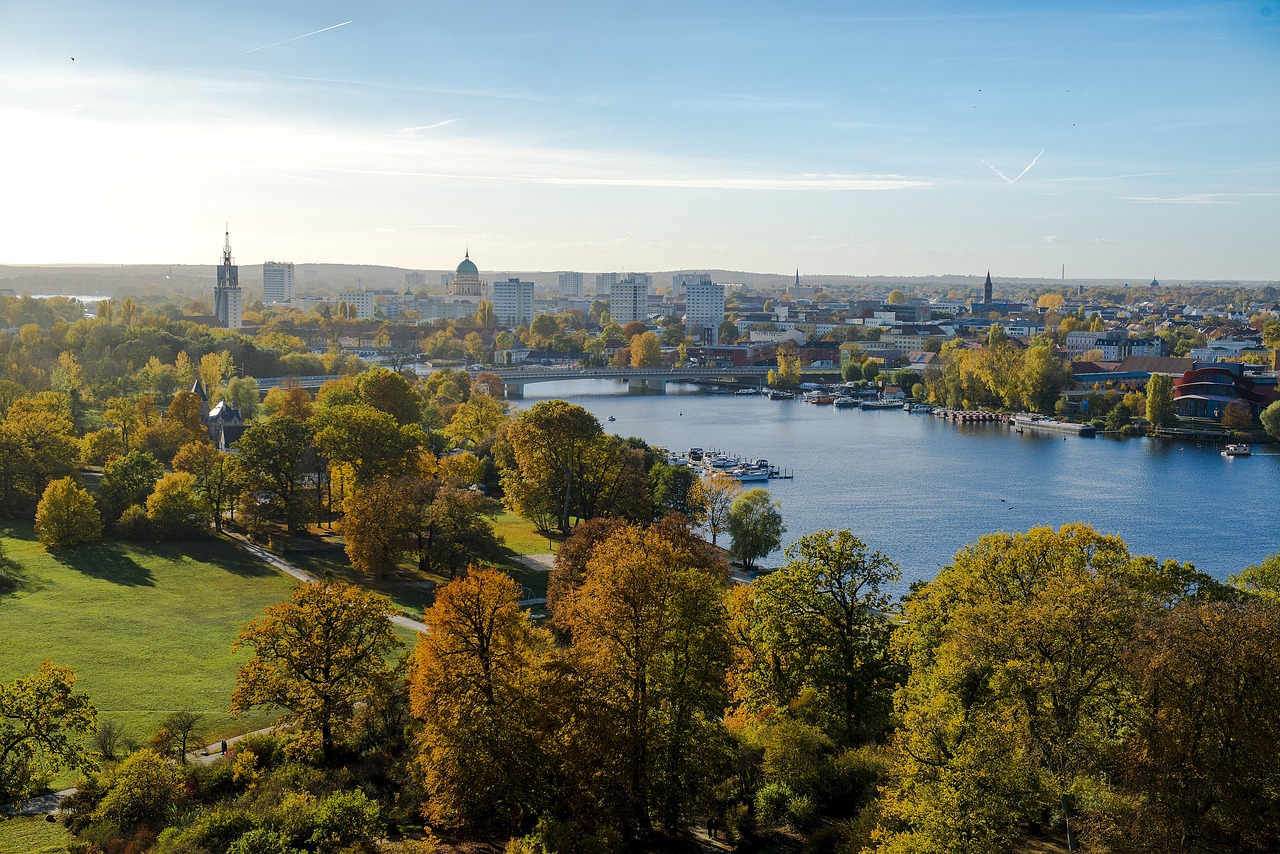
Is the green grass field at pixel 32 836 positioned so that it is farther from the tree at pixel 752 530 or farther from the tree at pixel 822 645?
the tree at pixel 752 530

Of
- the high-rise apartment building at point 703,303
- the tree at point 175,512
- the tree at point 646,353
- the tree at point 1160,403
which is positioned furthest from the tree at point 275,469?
the high-rise apartment building at point 703,303

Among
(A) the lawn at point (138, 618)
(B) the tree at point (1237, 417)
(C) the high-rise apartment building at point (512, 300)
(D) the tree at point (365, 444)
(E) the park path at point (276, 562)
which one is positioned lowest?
(A) the lawn at point (138, 618)

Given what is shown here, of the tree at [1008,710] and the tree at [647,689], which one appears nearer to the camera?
the tree at [1008,710]

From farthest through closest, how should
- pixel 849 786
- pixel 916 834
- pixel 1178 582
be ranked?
1. pixel 1178 582
2. pixel 849 786
3. pixel 916 834

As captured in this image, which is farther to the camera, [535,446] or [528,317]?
[528,317]

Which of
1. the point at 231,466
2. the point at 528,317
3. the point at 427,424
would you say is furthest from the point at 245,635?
the point at 528,317

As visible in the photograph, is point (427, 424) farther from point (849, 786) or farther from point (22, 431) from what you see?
point (849, 786)

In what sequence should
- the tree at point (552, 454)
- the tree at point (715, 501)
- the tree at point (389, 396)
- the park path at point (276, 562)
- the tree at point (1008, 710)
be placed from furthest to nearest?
the tree at point (389, 396)
the tree at point (715, 501)
the tree at point (552, 454)
the park path at point (276, 562)
the tree at point (1008, 710)

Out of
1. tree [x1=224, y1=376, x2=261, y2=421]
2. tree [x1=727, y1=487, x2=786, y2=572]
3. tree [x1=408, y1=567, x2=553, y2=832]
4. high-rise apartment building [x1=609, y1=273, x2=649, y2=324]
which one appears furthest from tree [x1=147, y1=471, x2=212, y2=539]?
high-rise apartment building [x1=609, y1=273, x2=649, y2=324]
